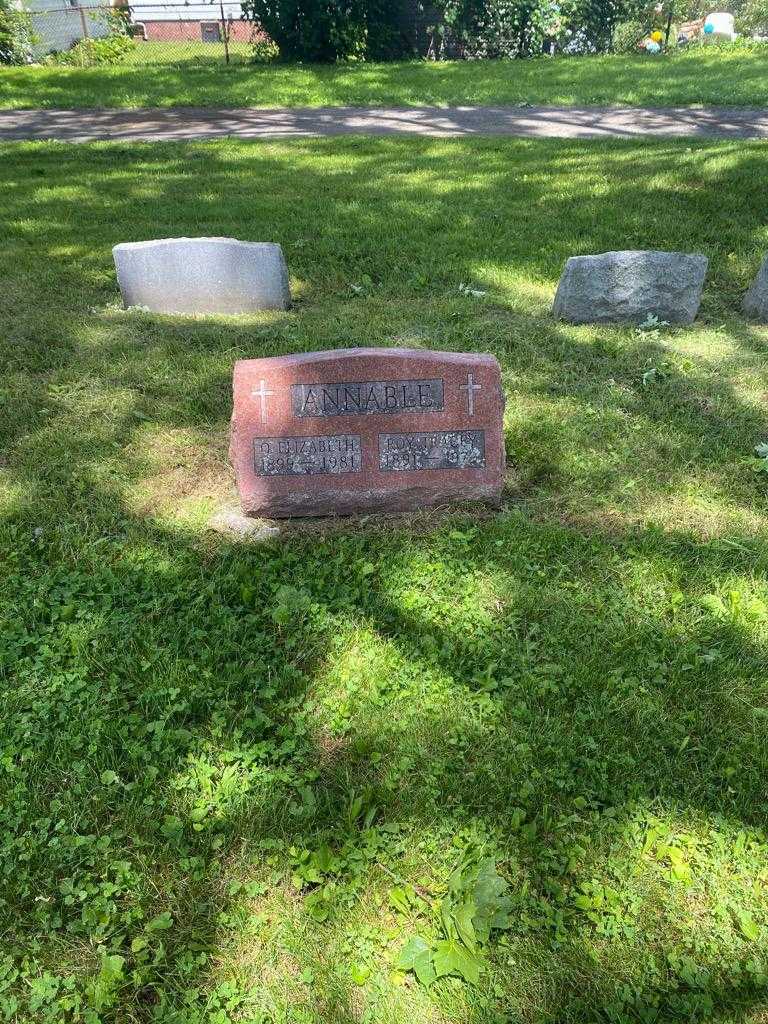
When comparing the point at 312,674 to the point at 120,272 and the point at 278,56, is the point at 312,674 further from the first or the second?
the point at 278,56

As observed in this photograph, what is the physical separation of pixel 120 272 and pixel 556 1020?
5573 mm

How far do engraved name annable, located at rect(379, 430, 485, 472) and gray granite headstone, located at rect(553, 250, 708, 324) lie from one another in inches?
102

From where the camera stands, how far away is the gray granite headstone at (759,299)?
557 centimetres

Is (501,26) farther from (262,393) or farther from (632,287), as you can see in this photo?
(262,393)

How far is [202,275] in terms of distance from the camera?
5.70 m

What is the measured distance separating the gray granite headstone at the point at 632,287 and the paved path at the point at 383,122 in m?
5.61

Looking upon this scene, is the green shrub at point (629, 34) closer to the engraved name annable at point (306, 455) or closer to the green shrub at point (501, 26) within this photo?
the green shrub at point (501, 26)

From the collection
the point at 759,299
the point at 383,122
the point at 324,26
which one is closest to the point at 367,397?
the point at 759,299

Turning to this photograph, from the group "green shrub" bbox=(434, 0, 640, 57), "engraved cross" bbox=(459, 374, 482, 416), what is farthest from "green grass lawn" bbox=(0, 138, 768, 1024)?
"green shrub" bbox=(434, 0, 640, 57)

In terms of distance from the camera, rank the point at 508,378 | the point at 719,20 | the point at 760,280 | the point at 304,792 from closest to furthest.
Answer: the point at 304,792
the point at 508,378
the point at 760,280
the point at 719,20

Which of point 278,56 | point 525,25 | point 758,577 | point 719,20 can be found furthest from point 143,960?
point 719,20

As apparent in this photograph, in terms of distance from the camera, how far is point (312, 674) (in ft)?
9.00

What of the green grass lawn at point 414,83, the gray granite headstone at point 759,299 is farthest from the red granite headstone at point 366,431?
the green grass lawn at point 414,83

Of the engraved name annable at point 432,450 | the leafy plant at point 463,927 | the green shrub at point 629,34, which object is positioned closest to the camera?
the leafy plant at point 463,927
